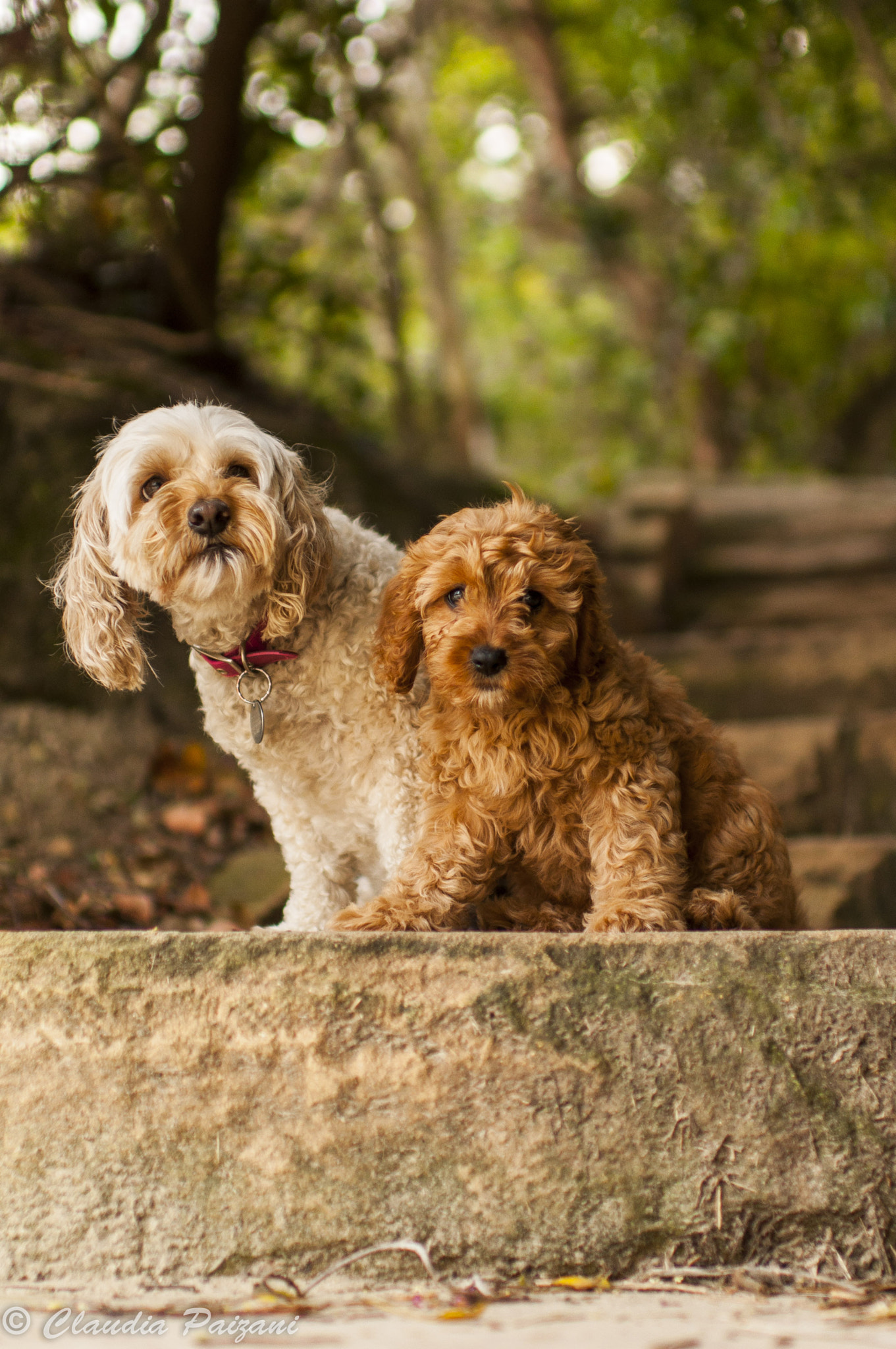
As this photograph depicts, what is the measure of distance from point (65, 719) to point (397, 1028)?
327 cm

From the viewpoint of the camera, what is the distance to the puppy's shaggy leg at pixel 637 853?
2.60 metres

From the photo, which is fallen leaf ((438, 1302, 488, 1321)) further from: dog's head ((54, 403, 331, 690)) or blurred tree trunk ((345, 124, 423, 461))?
blurred tree trunk ((345, 124, 423, 461))

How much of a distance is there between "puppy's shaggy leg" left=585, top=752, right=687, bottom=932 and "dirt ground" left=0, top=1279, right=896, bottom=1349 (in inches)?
29.0

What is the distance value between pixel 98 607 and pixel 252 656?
404 mm

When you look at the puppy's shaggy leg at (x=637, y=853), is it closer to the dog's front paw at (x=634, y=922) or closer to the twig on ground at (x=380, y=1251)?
the dog's front paw at (x=634, y=922)

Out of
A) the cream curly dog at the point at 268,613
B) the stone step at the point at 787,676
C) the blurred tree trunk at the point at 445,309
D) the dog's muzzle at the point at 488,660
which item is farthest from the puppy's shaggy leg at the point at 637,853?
the blurred tree trunk at the point at 445,309

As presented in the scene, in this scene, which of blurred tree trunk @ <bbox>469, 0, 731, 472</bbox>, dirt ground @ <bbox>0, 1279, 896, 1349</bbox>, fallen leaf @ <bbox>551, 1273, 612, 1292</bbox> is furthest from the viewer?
blurred tree trunk @ <bbox>469, 0, 731, 472</bbox>

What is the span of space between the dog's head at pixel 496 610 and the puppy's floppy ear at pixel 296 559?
0.67ft

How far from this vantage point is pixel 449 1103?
7.75 feet

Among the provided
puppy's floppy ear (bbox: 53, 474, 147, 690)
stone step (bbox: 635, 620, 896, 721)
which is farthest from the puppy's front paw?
stone step (bbox: 635, 620, 896, 721)

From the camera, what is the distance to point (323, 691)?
3.05 meters

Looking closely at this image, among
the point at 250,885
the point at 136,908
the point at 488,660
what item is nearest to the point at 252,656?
the point at 488,660

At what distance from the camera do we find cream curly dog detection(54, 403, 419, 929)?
2.76 m

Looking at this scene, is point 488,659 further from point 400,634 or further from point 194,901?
point 194,901
